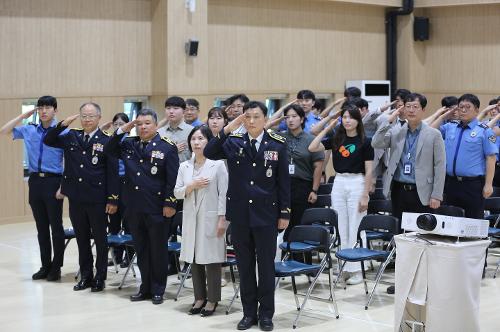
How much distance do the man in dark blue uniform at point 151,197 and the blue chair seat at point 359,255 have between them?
1695mm

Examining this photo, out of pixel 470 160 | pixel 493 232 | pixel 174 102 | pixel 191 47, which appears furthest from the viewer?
pixel 191 47

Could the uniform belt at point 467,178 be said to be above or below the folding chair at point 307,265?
above

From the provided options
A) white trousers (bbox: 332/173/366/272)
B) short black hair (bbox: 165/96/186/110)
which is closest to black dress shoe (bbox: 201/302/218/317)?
white trousers (bbox: 332/173/366/272)

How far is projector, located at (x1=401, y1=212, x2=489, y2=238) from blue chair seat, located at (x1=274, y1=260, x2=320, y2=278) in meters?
1.32

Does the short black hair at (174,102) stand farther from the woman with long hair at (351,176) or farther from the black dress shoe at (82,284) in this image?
the black dress shoe at (82,284)

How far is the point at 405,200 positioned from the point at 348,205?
0.67m

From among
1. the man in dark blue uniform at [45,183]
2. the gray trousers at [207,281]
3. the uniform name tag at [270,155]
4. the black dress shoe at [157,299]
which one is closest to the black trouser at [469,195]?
the uniform name tag at [270,155]

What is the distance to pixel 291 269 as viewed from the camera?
24.9ft

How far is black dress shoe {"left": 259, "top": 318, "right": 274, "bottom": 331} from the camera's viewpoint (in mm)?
7352

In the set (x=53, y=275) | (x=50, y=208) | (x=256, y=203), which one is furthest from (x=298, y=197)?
(x=53, y=275)

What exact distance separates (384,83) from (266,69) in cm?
291

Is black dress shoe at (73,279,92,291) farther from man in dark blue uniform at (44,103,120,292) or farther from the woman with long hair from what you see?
the woman with long hair

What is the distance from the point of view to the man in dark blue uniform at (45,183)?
9438mm

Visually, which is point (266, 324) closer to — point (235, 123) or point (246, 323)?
point (246, 323)
